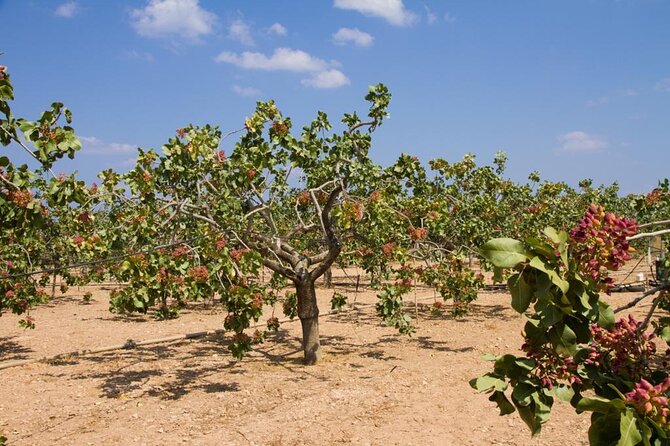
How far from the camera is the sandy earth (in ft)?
21.0

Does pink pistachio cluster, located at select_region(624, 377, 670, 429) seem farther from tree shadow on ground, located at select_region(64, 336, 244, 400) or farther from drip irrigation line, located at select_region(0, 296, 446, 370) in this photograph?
drip irrigation line, located at select_region(0, 296, 446, 370)

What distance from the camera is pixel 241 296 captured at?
7086mm

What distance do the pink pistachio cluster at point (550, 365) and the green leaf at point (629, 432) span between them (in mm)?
353

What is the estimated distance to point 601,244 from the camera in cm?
147

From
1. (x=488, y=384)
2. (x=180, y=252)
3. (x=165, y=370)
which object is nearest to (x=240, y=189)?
(x=180, y=252)

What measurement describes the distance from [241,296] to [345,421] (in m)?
2.27

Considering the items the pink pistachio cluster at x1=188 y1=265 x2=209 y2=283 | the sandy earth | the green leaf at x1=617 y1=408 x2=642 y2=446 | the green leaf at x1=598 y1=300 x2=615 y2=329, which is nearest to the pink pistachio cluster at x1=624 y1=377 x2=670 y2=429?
the green leaf at x1=617 y1=408 x2=642 y2=446

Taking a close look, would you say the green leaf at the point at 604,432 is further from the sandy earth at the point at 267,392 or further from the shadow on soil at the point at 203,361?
the shadow on soil at the point at 203,361

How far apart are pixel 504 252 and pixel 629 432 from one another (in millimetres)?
571

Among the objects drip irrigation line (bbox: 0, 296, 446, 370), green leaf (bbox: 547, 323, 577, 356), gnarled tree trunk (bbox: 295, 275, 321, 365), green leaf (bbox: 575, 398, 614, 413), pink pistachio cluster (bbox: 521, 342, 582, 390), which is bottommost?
drip irrigation line (bbox: 0, 296, 446, 370)

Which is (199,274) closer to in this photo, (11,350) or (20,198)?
(20,198)

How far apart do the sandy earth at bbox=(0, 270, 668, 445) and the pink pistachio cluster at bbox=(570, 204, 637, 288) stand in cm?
529

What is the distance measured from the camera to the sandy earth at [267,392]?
6.39 meters

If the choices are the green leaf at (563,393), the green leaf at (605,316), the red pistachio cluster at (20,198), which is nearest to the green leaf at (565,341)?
the green leaf at (605,316)
